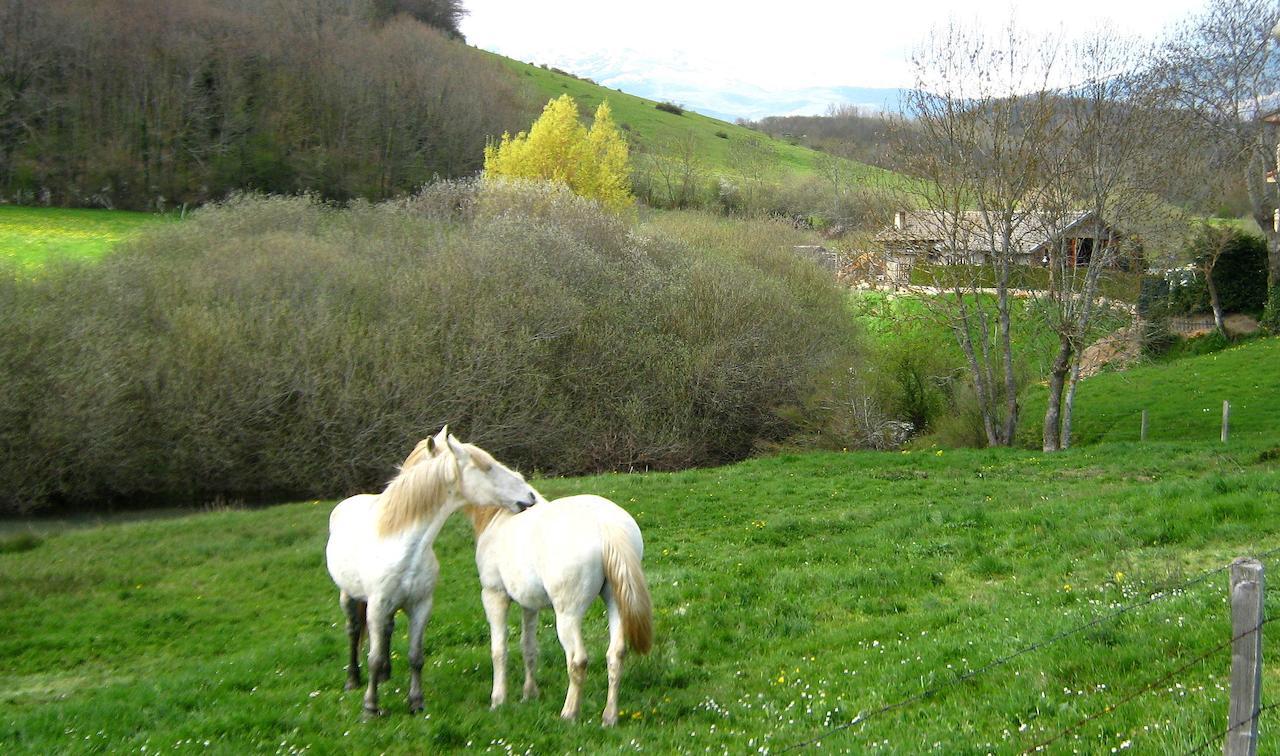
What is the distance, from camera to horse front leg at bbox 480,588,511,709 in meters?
8.25

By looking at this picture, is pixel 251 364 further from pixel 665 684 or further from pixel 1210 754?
pixel 1210 754

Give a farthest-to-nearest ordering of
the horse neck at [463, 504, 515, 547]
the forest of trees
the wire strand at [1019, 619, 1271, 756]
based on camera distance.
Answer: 1. the forest of trees
2. the horse neck at [463, 504, 515, 547]
3. the wire strand at [1019, 619, 1271, 756]

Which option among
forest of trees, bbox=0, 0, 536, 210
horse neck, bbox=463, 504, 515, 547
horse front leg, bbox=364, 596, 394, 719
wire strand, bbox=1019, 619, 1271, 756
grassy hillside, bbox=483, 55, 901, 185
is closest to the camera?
wire strand, bbox=1019, 619, 1271, 756

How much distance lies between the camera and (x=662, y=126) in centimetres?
10138

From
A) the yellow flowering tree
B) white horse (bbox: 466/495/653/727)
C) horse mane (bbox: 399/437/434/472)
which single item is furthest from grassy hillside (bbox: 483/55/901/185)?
white horse (bbox: 466/495/653/727)

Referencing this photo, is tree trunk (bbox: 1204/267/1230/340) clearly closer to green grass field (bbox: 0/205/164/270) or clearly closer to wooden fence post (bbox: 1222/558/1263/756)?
wooden fence post (bbox: 1222/558/1263/756)

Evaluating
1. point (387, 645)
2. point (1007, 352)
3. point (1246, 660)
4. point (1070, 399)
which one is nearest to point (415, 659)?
point (387, 645)

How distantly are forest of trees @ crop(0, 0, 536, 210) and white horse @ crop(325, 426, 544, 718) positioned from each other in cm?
5083

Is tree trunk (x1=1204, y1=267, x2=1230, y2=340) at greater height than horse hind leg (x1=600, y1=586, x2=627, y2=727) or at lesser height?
greater

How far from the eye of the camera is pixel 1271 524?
1143 cm

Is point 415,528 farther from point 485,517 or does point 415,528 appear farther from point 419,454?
point 485,517

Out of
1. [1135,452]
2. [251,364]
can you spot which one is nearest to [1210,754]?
[1135,452]

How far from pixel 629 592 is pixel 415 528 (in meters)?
1.98

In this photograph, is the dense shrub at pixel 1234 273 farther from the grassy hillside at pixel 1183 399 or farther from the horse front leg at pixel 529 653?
the horse front leg at pixel 529 653
